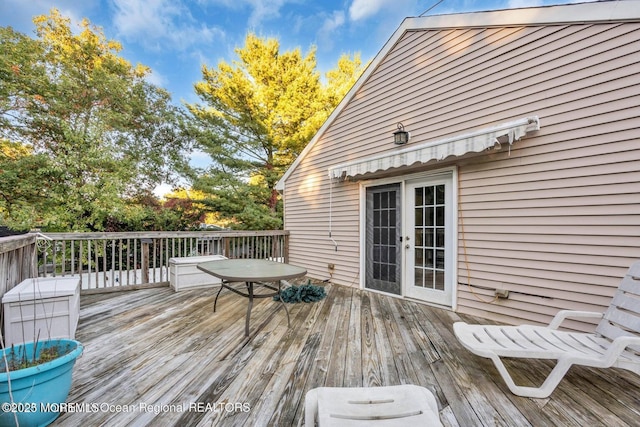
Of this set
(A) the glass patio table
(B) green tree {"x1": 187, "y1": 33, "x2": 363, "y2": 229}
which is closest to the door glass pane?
(A) the glass patio table

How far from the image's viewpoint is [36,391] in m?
1.33

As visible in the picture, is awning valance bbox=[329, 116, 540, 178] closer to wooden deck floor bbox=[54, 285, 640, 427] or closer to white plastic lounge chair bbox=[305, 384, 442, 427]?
wooden deck floor bbox=[54, 285, 640, 427]

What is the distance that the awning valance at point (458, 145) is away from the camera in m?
2.86

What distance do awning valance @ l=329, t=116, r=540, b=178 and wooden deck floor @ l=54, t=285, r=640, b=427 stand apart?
2.03 meters

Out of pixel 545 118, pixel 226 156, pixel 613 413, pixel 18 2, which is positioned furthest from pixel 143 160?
pixel 613 413

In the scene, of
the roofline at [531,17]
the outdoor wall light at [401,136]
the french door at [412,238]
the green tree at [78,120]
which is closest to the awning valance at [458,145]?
the outdoor wall light at [401,136]

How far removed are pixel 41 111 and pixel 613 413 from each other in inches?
416

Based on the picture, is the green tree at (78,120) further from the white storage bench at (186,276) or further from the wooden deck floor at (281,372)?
the wooden deck floor at (281,372)

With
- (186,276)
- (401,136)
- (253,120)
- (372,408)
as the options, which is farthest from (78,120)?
(372,408)

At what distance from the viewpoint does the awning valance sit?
9.38ft

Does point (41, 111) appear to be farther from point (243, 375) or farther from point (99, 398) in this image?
point (243, 375)

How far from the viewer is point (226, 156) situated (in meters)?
9.84

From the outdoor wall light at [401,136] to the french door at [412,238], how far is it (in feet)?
2.06

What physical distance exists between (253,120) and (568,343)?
10050 millimetres
